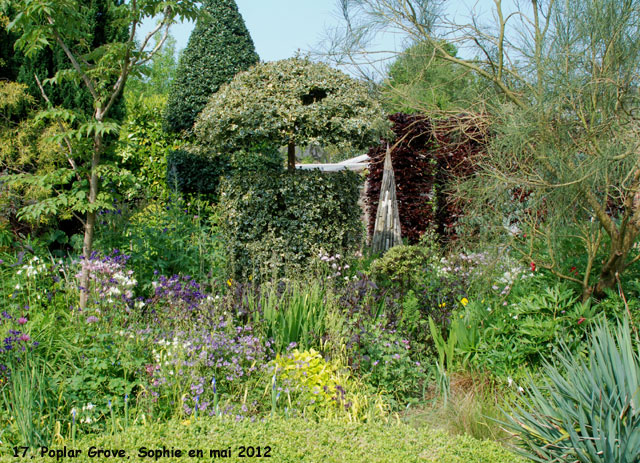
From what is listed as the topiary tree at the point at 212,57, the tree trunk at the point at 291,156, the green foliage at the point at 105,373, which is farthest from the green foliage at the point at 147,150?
the green foliage at the point at 105,373

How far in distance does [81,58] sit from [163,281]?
77.6 inches

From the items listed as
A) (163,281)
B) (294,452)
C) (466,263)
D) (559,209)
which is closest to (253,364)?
(294,452)

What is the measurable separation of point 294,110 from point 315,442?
3.85 metres

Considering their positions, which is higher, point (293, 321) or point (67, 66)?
point (67, 66)

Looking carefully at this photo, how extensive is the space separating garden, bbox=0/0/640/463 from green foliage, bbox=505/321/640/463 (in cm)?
1

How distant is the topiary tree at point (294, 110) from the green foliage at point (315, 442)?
3.53 meters

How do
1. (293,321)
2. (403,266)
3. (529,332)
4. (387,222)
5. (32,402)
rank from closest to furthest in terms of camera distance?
(32,402)
(529,332)
(293,321)
(403,266)
(387,222)

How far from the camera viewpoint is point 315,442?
8.39 feet

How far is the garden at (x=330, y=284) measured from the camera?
105 inches

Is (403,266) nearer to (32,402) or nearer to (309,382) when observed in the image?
(309,382)

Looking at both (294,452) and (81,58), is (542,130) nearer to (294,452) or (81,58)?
(294,452)

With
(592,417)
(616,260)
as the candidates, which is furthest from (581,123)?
(592,417)

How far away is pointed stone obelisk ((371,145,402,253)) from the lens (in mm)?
7453

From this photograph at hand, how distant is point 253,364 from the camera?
11.1 ft
